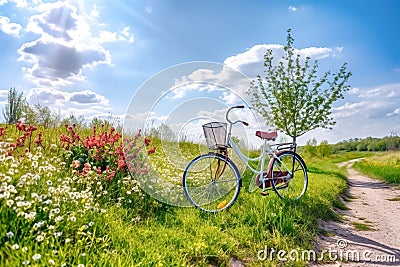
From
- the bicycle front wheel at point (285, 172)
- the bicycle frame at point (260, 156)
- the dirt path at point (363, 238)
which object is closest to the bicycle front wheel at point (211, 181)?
the bicycle frame at point (260, 156)

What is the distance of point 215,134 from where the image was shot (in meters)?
5.82

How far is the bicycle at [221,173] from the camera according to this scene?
587cm

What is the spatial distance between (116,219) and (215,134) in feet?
6.93

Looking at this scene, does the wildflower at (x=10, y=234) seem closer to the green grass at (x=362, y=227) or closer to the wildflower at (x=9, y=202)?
the wildflower at (x=9, y=202)

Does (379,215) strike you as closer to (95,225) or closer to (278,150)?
(278,150)

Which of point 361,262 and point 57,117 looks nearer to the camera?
point 361,262

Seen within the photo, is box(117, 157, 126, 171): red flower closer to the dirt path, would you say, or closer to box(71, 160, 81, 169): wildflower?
box(71, 160, 81, 169): wildflower

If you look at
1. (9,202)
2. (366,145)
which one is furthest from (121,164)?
(366,145)

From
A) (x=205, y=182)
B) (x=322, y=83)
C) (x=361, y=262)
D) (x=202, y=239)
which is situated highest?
(x=322, y=83)

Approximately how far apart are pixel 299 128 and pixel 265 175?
15.4 meters

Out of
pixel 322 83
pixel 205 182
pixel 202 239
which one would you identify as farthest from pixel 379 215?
pixel 322 83

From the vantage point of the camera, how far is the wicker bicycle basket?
574 cm

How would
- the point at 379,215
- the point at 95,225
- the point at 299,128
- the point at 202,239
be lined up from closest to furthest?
1. the point at 95,225
2. the point at 202,239
3. the point at 379,215
4. the point at 299,128

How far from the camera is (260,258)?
4.61 m
